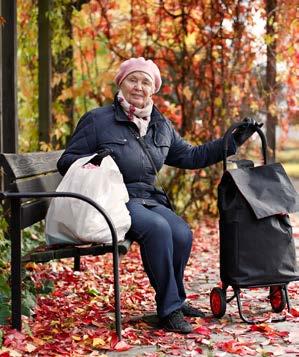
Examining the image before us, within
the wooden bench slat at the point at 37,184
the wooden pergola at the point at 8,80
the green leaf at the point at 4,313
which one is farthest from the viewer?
the wooden pergola at the point at 8,80

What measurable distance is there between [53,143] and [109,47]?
1.16 meters

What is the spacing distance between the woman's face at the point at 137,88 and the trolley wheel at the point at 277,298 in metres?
1.25

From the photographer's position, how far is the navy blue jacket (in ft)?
16.5

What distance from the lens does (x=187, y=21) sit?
9023mm

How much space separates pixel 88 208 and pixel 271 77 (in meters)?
4.91

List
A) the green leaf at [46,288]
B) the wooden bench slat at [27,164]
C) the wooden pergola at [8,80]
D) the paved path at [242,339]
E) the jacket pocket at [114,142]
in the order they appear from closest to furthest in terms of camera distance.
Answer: the paved path at [242,339], the wooden bench slat at [27,164], the jacket pocket at [114,142], the green leaf at [46,288], the wooden pergola at [8,80]

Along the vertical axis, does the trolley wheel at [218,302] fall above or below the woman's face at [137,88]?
below

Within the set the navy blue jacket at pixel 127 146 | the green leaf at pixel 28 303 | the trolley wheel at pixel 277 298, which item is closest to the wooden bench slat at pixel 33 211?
the navy blue jacket at pixel 127 146

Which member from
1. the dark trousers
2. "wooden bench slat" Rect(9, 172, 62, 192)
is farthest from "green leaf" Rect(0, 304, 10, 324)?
the dark trousers

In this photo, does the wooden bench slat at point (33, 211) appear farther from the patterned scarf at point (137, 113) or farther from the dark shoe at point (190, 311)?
the dark shoe at point (190, 311)

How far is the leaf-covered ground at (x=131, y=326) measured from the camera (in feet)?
14.1

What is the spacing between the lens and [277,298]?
5.09 meters

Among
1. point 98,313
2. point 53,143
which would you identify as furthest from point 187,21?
point 98,313

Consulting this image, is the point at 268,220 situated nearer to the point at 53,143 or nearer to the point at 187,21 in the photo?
the point at 53,143
